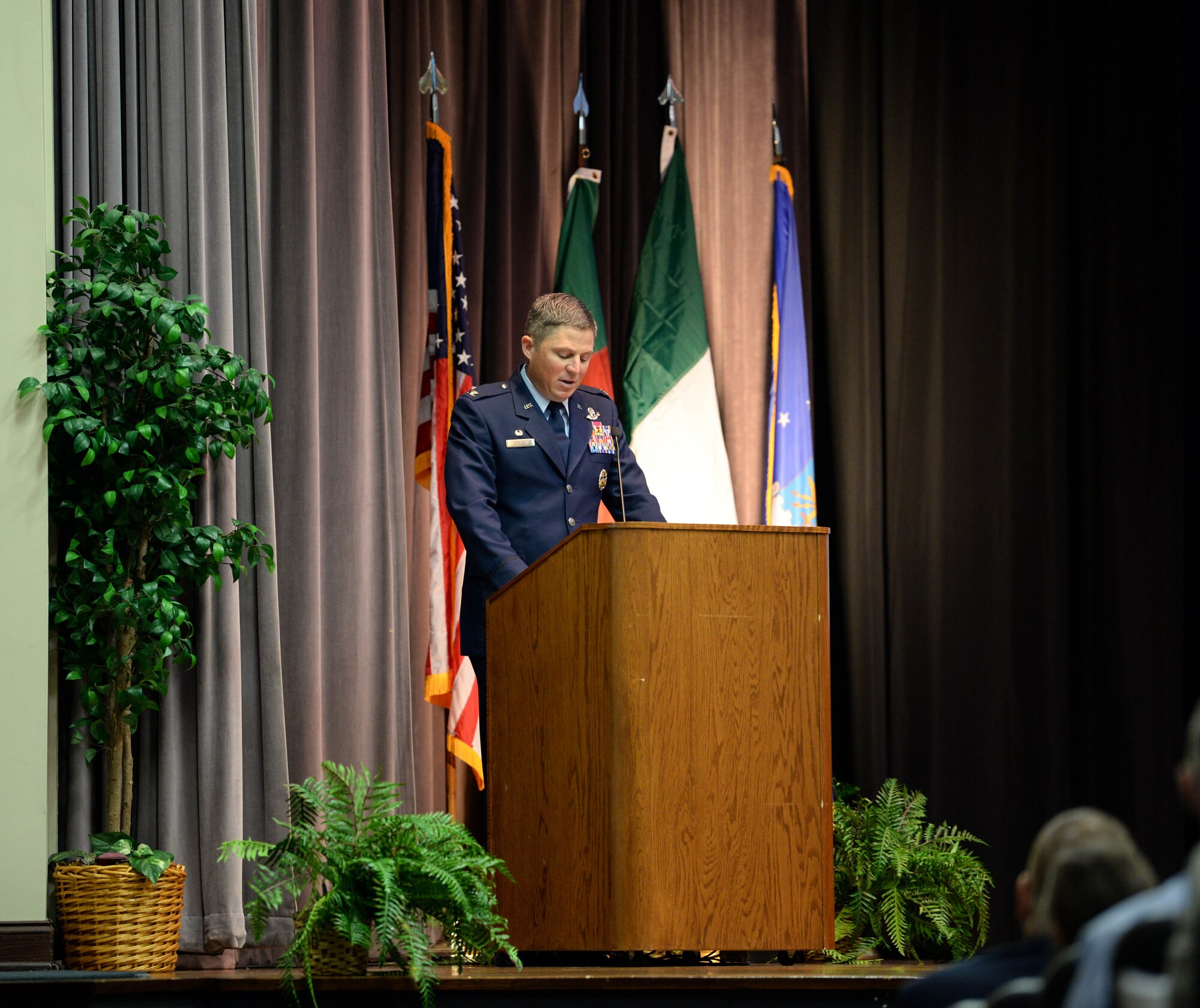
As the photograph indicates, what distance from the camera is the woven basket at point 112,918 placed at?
11.6ft

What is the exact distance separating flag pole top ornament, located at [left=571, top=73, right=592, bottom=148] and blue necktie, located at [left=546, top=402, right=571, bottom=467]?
1.74 m

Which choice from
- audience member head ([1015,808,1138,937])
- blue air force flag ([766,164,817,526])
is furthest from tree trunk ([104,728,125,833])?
audience member head ([1015,808,1138,937])

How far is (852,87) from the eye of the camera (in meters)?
5.65

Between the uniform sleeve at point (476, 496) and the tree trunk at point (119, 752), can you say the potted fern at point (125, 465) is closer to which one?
the tree trunk at point (119, 752)

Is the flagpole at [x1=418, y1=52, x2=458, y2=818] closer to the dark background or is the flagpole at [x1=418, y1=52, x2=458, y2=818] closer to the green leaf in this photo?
the dark background

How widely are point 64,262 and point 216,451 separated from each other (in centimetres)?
62

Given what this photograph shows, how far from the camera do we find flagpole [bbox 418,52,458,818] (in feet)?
16.4

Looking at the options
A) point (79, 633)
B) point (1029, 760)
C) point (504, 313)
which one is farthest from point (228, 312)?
point (1029, 760)

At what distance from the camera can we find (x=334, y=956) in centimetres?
321

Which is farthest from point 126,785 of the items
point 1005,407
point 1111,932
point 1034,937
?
point 1005,407

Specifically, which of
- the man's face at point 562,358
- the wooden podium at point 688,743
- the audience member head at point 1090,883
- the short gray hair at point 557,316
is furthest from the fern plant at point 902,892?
the audience member head at point 1090,883

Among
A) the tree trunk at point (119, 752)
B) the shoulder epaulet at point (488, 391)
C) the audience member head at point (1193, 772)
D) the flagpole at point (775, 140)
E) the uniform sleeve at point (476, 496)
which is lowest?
the tree trunk at point (119, 752)

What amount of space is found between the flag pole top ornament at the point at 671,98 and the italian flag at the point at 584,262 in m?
0.40

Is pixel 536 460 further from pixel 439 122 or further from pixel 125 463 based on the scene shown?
pixel 439 122
